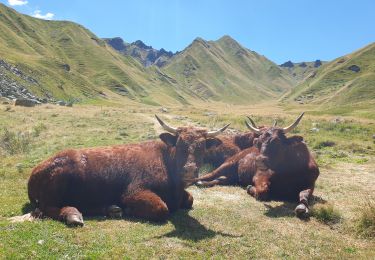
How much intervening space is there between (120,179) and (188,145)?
2233 millimetres

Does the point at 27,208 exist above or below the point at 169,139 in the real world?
below

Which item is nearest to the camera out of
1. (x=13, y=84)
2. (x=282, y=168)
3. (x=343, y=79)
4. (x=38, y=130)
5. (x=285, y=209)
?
(x=285, y=209)

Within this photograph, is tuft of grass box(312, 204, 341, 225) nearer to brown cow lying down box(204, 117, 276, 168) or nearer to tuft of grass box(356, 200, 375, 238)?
tuft of grass box(356, 200, 375, 238)

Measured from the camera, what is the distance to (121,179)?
12.2 meters

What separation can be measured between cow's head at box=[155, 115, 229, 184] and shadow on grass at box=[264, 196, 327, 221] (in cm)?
273

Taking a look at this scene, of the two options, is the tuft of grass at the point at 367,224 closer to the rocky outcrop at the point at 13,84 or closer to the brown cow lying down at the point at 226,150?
the brown cow lying down at the point at 226,150

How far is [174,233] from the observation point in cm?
1047

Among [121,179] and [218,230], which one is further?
[121,179]

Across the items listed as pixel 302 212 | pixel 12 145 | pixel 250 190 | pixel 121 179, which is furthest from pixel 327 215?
pixel 12 145

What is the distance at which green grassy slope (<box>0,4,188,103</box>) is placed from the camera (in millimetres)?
104538

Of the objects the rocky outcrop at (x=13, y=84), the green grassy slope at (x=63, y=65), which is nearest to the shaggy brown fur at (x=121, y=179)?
the rocky outcrop at (x=13, y=84)

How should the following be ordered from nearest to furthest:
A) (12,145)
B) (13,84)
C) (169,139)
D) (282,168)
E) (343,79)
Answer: (169,139) < (282,168) < (12,145) < (13,84) < (343,79)

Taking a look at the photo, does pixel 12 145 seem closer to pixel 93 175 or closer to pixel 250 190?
pixel 93 175

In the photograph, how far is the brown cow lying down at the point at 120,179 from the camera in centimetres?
1133
